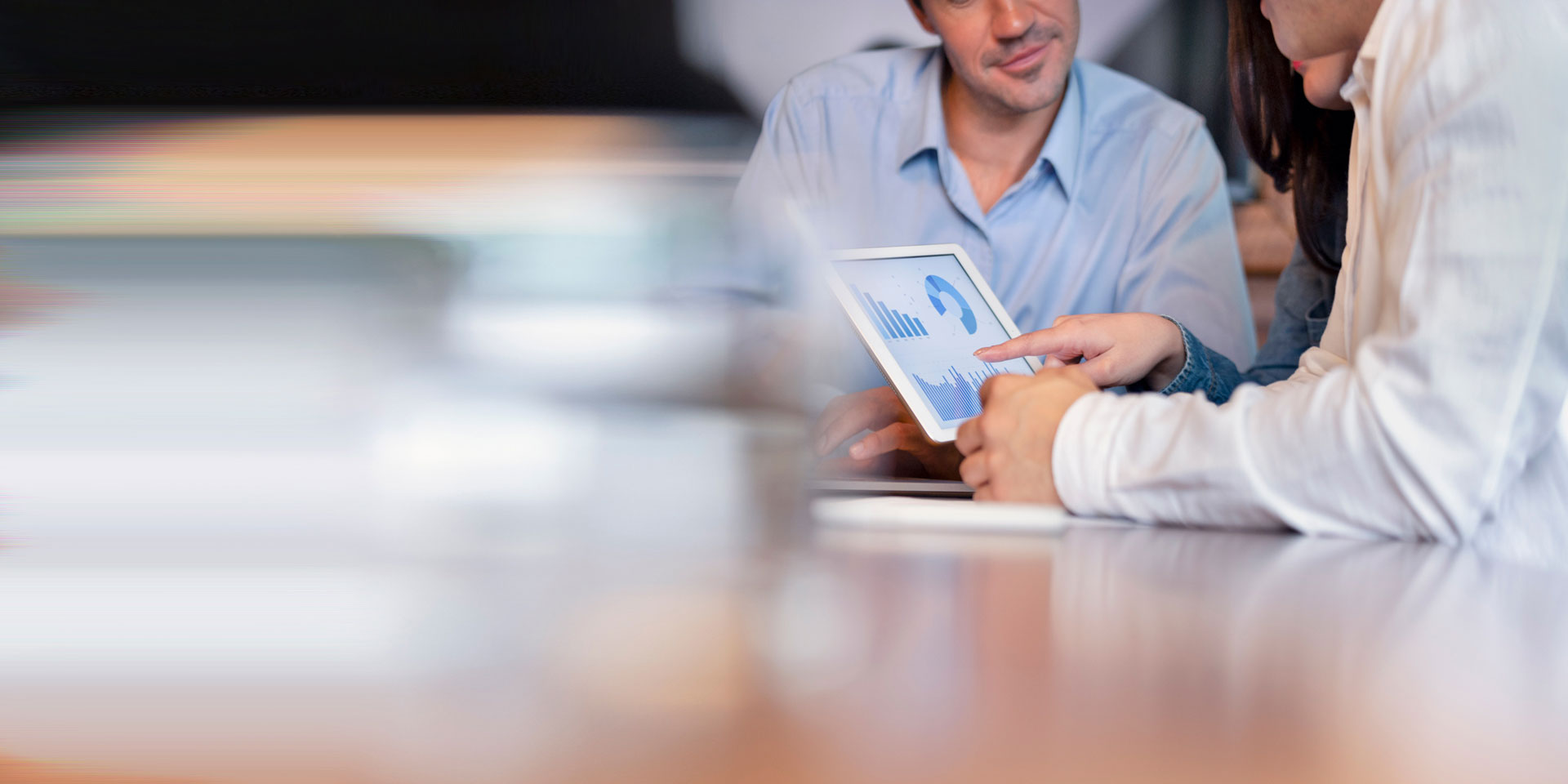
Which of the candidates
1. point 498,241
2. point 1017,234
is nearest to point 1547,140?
point 498,241

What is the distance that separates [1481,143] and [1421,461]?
0.16 metres

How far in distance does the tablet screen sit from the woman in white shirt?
203 mm

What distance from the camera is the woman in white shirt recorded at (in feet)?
1.75

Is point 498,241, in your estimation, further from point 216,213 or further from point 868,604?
point 868,604

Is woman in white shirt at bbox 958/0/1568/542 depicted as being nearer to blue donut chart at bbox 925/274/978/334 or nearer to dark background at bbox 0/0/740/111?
blue donut chart at bbox 925/274/978/334

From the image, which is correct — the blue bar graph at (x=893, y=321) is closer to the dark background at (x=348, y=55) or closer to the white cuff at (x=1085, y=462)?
the white cuff at (x=1085, y=462)

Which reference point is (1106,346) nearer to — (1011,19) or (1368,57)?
(1368,57)

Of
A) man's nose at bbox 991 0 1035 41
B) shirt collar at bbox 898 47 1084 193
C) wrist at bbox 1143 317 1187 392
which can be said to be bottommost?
wrist at bbox 1143 317 1187 392

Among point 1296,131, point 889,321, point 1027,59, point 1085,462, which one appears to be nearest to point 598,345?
point 889,321

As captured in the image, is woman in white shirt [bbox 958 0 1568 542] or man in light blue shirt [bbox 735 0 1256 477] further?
man in light blue shirt [bbox 735 0 1256 477]

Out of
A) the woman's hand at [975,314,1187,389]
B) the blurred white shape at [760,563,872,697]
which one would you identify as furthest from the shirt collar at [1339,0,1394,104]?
the blurred white shape at [760,563,872,697]

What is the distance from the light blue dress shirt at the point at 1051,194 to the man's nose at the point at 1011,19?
14 cm

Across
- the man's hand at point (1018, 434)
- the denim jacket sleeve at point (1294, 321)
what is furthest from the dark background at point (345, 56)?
the denim jacket sleeve at point (1294, 321)

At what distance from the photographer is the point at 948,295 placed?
853mm
